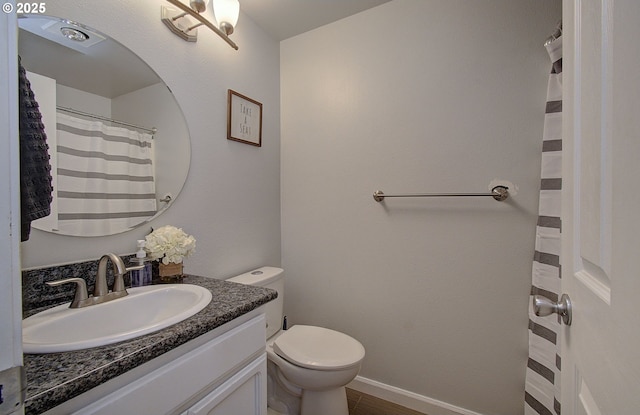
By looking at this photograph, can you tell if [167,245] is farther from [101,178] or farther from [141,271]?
[101,178]

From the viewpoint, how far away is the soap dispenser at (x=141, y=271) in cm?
105

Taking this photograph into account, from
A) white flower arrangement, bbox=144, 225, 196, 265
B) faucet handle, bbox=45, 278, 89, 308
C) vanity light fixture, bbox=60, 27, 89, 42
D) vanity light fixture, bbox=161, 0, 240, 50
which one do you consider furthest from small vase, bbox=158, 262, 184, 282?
vanity light fixture, bbox=161, 0, 240, 50

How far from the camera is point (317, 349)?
1380 mm

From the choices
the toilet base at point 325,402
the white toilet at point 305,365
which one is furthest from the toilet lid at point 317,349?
the toilet base at point 325,402

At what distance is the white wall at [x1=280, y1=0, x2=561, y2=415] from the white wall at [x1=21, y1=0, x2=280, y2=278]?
16 centimetres

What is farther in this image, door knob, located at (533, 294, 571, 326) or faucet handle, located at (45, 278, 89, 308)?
faucet handle, located at (45, 278, 89, 308)

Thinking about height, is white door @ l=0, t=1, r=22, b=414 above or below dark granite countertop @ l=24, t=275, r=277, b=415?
above

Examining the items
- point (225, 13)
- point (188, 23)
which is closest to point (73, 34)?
point (188, 23)

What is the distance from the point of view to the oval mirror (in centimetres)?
89

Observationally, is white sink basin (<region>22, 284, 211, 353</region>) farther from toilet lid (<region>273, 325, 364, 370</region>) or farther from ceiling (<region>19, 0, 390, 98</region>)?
ceiling (<region>19, 0, 390, 98</region>)

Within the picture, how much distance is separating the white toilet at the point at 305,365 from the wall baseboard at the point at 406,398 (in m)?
0.35

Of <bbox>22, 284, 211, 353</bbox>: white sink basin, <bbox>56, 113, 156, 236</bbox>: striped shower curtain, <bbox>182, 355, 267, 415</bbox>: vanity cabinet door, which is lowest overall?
<bbox>182, 355, 267, 415</bbox>: vanity cabinet door

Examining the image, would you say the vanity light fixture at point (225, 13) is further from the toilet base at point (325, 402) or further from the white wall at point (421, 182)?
the toilet base at point (325, 402)

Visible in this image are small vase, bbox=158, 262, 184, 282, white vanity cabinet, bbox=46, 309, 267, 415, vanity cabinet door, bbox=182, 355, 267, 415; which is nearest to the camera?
white vanity cabinet, bbox=46, 309, 267, 415
